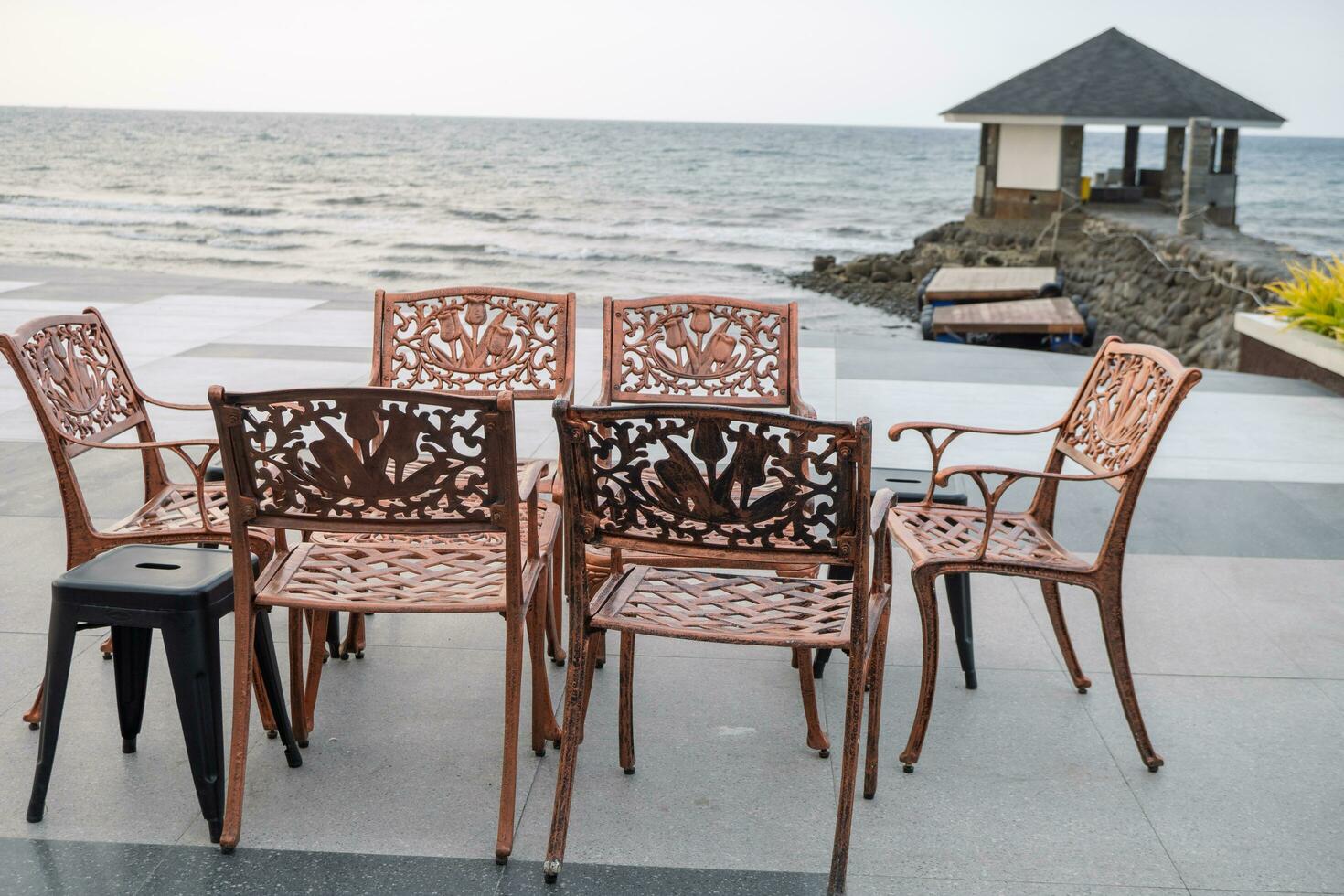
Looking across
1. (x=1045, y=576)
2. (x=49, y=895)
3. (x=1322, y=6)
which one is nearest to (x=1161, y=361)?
(x=1045, y=576)

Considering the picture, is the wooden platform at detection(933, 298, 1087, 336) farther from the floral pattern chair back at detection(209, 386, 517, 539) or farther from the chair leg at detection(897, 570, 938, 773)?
the floral pattern chair back at detection(209, 386, 517, 539)

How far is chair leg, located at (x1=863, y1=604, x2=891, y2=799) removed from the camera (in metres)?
2.82

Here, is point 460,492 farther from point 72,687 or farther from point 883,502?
point 72,687

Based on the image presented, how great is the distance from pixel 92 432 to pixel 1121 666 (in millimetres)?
2703

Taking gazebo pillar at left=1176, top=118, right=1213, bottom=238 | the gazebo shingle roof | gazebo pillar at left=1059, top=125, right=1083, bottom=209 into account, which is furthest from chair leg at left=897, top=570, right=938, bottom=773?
gazebo pillar at left=1059, top=125, right=1083, bottom=209

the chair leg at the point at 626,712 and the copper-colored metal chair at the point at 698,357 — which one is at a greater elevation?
the copper-colored metal chair at the point at 698,357

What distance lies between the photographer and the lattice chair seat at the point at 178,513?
10.8ft

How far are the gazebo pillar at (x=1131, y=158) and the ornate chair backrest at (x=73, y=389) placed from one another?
3142cm

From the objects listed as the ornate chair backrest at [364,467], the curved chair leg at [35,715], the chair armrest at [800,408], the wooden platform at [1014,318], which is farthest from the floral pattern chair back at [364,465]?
the wooden platform at [1014,318]

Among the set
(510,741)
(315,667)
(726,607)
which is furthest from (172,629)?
(726,607)

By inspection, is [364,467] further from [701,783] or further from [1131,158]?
[1131,158]

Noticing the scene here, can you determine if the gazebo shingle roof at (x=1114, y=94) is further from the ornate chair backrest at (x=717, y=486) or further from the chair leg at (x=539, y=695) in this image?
the ornate chair backrest at (x=717, y=486)

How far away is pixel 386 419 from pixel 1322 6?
64.7m

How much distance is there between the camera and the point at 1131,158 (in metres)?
32.1
